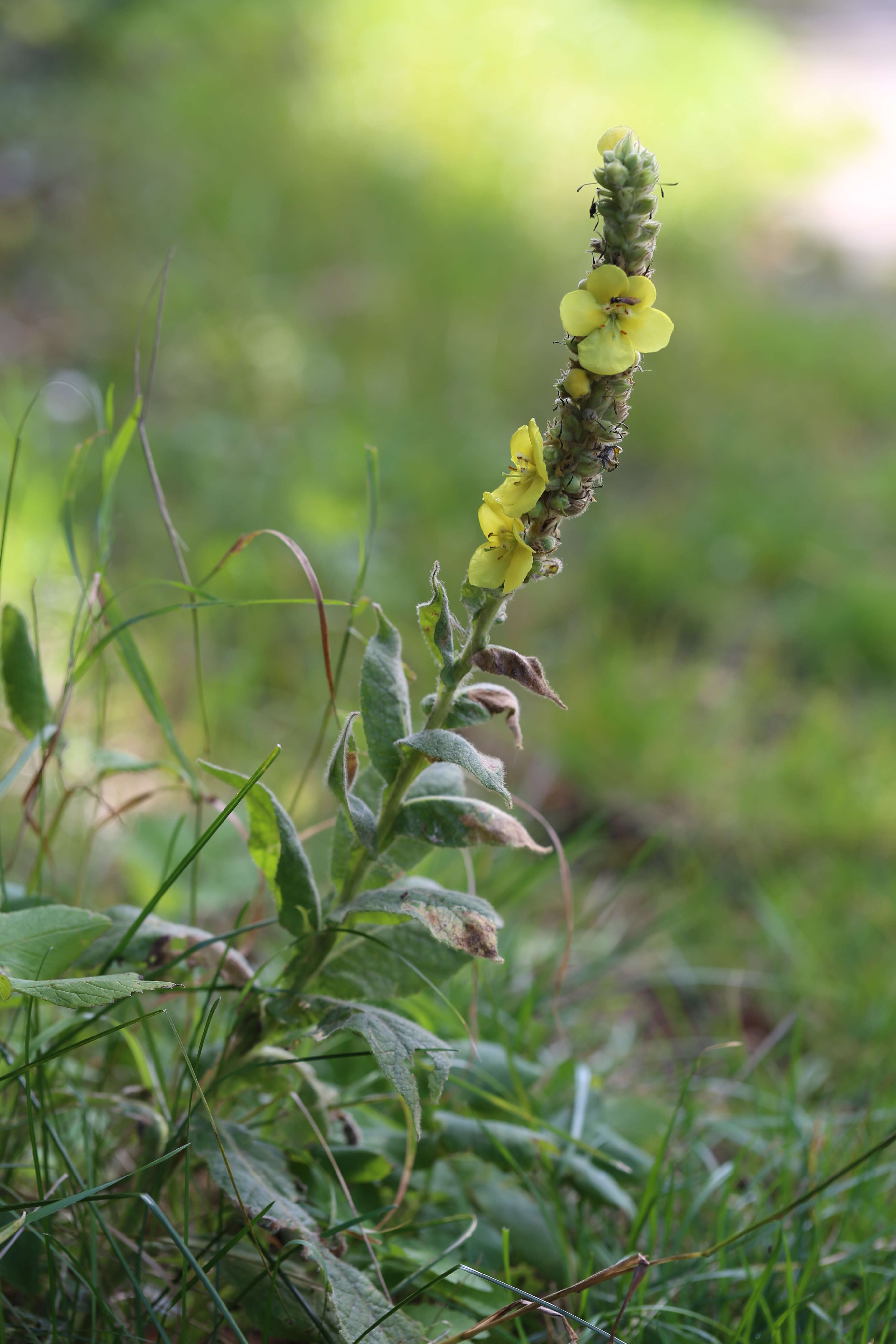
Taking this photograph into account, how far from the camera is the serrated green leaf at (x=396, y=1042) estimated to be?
0.78m

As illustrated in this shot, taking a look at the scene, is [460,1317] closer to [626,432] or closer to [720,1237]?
[720,1237]

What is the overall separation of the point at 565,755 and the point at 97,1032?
4.52 ft

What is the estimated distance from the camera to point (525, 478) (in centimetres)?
79

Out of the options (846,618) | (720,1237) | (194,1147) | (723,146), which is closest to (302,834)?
(194,1147)

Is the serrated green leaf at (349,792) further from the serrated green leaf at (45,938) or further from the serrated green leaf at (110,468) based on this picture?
the serrated green leaf at (110,468)

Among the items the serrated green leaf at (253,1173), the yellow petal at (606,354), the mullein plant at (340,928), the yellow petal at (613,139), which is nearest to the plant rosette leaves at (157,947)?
the mullein plant at (340,928)

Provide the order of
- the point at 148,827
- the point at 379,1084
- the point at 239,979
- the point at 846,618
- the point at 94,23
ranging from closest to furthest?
the point at 239,979
the point at 379,1084
the point at 148,827
the point at 846,618
the point at 94,23

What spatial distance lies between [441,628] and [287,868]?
0.26 m

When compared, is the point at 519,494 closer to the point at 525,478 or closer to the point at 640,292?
the point at 525,478

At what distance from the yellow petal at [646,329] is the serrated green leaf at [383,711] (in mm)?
297

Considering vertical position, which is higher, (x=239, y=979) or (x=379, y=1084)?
(x=239, y=979)

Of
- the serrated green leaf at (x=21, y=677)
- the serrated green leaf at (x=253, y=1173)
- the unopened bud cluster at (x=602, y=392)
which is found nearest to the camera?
the unopened bud cluster at (x=602, y=392)

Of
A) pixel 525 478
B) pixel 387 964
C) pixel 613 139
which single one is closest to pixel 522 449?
pixel 525 478

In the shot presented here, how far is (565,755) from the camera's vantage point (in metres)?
2.32
